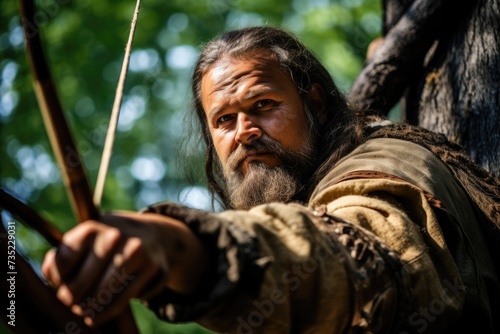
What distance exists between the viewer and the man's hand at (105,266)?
50.2 inches

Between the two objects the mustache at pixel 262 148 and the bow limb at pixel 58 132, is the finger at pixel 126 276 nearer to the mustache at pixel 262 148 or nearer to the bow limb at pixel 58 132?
the bow limb at pixel 58 132

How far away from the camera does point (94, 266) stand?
1.27 metres

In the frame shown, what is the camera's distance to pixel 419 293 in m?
1.79

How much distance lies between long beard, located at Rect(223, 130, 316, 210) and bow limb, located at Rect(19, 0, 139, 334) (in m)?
1.42

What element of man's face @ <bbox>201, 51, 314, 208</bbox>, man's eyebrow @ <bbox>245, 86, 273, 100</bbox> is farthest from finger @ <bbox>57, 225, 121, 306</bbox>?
man's eyebrow @ <bbox>245, 86, 273, 100</bbox>

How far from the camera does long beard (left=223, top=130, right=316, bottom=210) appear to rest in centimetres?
281

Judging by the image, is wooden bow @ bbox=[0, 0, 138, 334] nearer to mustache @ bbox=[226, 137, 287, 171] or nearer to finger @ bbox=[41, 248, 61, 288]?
finger @ bbox=[41, 248, 61, 288]

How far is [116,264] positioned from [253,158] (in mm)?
1681
